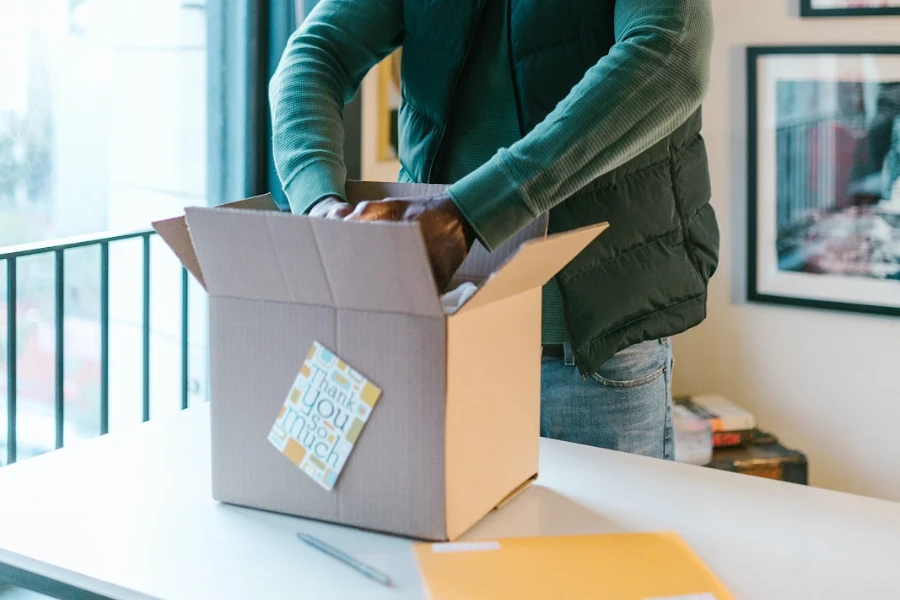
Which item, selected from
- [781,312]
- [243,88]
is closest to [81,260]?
[243,88]

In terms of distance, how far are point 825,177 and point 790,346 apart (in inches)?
17.9

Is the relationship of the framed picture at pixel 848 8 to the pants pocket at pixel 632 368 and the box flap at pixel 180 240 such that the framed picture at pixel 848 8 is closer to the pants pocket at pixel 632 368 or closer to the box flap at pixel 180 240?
the pants pocket at pixel 632 368

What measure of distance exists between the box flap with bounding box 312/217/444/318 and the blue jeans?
1.44 ft

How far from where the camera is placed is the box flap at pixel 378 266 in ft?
2.58

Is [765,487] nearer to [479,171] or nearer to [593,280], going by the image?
[593,280]

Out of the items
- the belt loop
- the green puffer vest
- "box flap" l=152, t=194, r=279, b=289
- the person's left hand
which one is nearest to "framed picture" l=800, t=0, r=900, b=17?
the green puffer vest

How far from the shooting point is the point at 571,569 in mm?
820

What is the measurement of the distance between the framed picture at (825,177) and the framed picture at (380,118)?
0.95 m

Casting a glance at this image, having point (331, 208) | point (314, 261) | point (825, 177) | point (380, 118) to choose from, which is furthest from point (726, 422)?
point (314, 261)

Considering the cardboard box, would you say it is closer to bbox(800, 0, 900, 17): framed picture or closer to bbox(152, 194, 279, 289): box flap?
bbox(152, 194, 279, 289): box flap

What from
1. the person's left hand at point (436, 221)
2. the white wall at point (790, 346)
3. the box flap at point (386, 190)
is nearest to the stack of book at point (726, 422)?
the white wall at point (790, 346)

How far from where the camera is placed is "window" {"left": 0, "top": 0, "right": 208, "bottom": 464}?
1.80 meters

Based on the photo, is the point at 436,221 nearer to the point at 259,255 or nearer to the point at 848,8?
→ the point at 259,255

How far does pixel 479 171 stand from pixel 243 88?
1.40 metres
